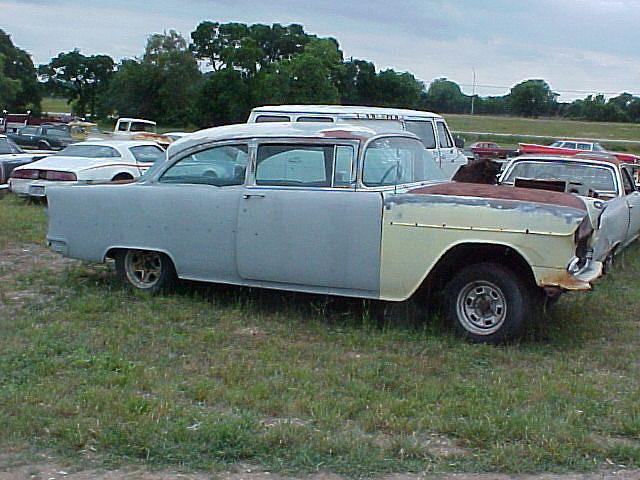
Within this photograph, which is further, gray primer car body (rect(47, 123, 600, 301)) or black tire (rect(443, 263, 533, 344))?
black tire (rect(443, 263, 533, 344))

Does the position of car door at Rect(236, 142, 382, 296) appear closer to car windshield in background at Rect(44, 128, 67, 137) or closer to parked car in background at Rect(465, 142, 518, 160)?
car windshield in background at Rect(44, 128, 67, 137)

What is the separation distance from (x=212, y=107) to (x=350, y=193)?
153ft

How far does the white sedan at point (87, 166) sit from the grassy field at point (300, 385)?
648 centimetres

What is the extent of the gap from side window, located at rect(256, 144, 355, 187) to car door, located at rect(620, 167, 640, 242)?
15.0 feet

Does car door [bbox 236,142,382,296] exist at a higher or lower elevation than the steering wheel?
lower

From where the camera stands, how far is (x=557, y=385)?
553 cm

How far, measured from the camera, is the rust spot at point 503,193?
6508 millimetres

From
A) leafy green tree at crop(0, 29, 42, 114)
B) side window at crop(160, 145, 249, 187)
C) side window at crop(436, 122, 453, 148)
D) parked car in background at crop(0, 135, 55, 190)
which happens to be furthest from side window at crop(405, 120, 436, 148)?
leafy green tree at crop(0, 29, 42, 114)

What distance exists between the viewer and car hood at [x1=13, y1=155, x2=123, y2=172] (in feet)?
47.7

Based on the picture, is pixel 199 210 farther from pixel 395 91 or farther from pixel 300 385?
pixel 395 91

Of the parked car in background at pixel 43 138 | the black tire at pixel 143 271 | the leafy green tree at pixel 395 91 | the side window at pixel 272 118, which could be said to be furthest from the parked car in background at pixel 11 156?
the leafy green tree at pixel 395 91

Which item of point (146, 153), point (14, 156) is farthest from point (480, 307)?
point (14, 156)

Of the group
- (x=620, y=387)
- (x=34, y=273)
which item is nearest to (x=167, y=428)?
(x=620, y=387)

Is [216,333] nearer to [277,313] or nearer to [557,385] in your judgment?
[277,313]
